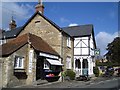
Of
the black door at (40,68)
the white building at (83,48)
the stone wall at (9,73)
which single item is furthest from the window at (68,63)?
the stone wall at (9,73)

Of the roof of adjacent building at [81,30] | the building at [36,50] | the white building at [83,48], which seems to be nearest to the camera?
the building at [36,50]

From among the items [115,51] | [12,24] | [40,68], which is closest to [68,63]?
[40,68]

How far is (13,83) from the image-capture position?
71.4ft

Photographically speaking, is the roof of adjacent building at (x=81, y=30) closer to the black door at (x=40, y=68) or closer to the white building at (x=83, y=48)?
the white building at (x=83, y=48)

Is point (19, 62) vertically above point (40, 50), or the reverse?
point (40, 50)

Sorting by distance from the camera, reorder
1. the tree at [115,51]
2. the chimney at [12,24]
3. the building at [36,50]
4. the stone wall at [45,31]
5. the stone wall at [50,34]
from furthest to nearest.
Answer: the tree at [115,51] → the chimney at [12,24] → the stone wall at [45,31] → the stone wall at [50,34] → the building at [36,50]

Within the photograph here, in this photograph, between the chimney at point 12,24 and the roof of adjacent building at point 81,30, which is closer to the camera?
the roof of adjacent building at point 81,30

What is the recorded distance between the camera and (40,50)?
2517cm

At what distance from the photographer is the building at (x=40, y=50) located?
2220 cm

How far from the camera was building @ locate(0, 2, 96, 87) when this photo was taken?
22203 mm

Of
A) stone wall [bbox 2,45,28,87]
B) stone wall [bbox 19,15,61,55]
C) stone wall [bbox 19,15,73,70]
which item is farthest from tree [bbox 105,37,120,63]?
stone wall [bbox 2,45,28,87]

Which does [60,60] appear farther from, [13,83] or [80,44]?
[13,83]

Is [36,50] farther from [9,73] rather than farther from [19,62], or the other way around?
[9,73]

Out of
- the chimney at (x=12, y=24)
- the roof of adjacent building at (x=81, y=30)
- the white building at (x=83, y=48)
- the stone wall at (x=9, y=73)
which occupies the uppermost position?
the chimney at (x=12, y=24)
